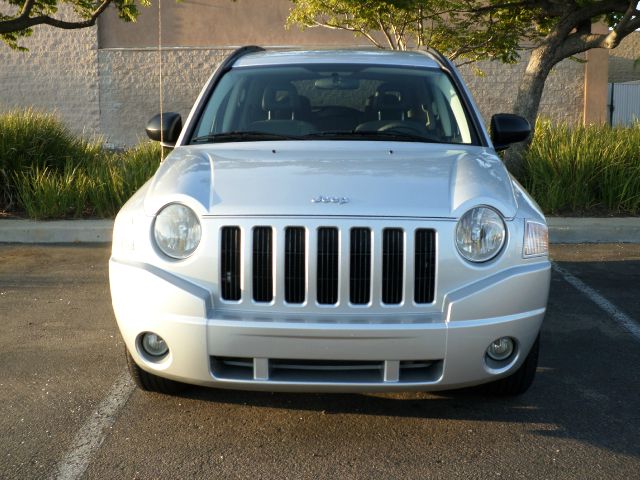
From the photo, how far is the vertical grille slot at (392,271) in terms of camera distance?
346 centimetres

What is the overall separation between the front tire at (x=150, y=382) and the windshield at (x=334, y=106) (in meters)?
1.44

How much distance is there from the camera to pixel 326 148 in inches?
171

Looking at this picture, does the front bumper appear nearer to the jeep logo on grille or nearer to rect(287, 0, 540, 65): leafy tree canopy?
the jeep logo on grille

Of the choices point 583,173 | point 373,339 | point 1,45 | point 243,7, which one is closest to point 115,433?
point 373,339

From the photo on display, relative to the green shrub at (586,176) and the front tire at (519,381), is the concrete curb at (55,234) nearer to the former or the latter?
the green shrub at (586,176)

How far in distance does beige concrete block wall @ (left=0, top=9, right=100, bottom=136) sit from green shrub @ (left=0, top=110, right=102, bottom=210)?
12.5 metres

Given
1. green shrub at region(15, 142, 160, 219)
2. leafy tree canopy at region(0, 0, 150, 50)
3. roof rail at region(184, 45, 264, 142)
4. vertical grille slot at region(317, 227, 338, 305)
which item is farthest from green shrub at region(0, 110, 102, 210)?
vertical grille slot at region(317, 227, 338, 305)

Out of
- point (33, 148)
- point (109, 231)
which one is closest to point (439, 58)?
point (109, 231)

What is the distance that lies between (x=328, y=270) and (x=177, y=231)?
0.70 metres

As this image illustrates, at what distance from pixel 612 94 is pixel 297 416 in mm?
24721

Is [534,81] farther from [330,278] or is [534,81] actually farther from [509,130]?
[330,278]

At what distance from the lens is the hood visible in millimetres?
3520

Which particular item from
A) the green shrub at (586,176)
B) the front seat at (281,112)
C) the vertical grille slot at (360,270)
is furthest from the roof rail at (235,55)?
the green shrub at (586,176)

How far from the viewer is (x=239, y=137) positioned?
184 inches
